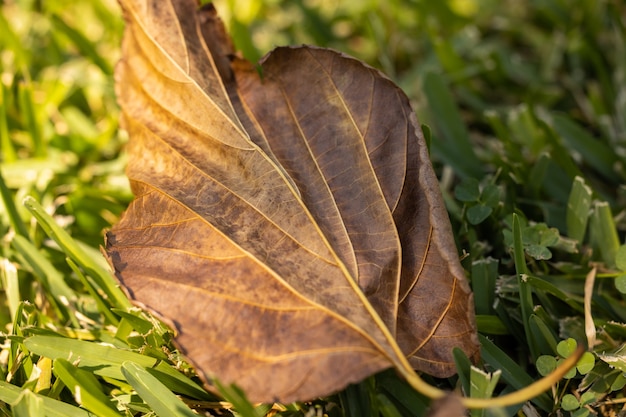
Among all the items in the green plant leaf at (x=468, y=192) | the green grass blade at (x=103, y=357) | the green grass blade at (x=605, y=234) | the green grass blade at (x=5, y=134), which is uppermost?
the green grass blade at (x=5, y=134)

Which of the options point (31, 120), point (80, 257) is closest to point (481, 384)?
point (80, 257)

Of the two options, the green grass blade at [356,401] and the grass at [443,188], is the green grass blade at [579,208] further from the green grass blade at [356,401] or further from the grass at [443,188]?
the green grass blade at [356,401]

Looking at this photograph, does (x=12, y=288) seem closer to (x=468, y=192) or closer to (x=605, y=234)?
(x=468, y=192)

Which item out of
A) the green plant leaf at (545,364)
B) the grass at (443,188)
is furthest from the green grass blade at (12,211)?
the green plant leaf at (545,364)

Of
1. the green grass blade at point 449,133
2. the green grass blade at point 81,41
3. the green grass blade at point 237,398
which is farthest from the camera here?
the green grass blade at point 81,41

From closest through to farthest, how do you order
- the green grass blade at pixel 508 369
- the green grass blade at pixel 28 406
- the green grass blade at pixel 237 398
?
the green grass blade at pixel 237 398
the green grass blade at pixel 28 406
the green grass blade at pixel 508 369

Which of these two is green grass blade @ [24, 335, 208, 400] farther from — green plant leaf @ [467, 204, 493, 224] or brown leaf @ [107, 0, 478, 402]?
green plant leaf @ [467, 204, 493, 224]
